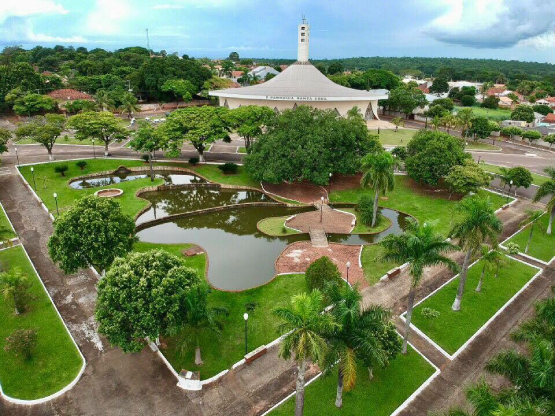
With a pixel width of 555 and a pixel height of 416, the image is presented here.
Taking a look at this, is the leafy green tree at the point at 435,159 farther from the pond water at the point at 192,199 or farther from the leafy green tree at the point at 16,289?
the leafy green tree at the point at 16,289

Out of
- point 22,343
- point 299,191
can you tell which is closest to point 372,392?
point 22,343

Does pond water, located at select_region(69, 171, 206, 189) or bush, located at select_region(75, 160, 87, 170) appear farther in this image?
A: bush, located at select_region(75, 160, 87, 170)

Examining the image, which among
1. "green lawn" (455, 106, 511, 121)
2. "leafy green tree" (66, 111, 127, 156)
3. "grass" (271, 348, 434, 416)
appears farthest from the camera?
"green lawn" (455, 106, 511, 121)

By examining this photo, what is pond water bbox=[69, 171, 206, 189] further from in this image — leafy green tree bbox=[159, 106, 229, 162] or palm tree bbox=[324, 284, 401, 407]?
palm tree bbox=[324, 284, 401, 407]

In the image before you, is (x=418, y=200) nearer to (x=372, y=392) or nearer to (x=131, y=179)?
(x=372, y=392)

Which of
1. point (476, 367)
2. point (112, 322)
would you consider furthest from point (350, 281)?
point (112, 322)

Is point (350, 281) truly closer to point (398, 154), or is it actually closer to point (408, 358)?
point (408, 358)

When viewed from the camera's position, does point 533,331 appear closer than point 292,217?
Yes

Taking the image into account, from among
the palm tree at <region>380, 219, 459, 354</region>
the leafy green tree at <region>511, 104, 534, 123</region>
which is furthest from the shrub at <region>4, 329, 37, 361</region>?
the leafy green tree at <region>511, 104, 534, 123</region>
